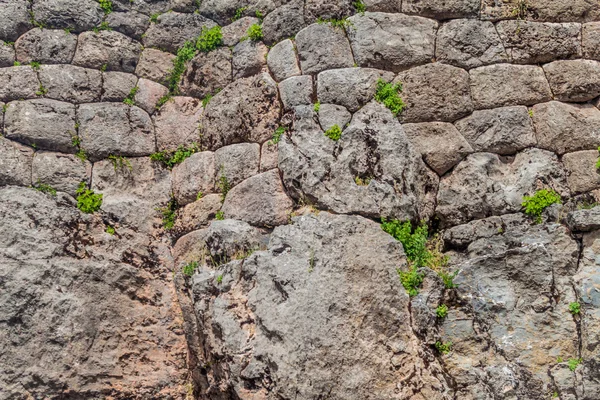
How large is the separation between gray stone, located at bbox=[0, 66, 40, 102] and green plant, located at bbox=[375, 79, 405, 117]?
413cm

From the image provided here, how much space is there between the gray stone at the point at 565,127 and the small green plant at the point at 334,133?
6.88 feet

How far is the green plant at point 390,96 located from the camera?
664 cm

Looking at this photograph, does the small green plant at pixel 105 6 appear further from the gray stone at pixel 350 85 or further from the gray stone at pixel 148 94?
the gray stone at pixel 350 85

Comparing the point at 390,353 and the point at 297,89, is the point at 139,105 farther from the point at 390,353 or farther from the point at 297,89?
the point at 390,353

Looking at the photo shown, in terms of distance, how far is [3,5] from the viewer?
7789 mm

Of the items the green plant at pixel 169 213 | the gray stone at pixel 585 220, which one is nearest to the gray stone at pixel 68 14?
the green plant at pixel 169 213

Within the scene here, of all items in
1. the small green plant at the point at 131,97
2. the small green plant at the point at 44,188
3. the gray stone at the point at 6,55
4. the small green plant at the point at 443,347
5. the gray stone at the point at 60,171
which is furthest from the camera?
the small green plant at the point at 131,97

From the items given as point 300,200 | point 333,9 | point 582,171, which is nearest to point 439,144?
point 582,171

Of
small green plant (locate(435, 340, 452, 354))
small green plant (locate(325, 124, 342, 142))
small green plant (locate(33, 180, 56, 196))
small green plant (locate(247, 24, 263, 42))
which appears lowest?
small green plant (locate(435, 340, 452, 354))

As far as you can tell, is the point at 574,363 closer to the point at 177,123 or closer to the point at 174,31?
the point at 177,123

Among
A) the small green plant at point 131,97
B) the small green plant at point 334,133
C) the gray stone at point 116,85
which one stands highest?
the small green plant at point 334,133

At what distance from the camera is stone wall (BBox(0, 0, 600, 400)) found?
538 cm

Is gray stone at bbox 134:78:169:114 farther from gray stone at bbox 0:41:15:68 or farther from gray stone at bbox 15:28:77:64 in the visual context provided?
gray stone at bbox 0:41:15:68

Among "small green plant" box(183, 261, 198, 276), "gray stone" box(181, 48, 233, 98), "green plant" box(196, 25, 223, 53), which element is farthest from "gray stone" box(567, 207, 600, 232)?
"green plant" box(196, 25, 223, 53)
